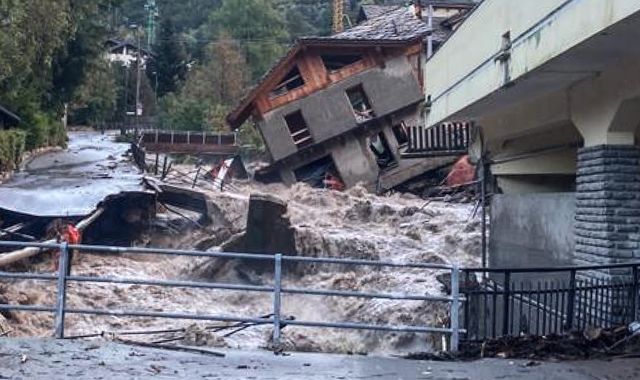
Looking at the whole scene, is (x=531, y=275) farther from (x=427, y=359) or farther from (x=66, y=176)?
(x=66, y=176)

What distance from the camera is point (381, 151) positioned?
38875mm

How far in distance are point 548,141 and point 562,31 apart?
7003mm

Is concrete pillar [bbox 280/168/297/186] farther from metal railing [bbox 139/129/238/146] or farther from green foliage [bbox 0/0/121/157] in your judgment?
green foliage [bbox 0/0/121/157]

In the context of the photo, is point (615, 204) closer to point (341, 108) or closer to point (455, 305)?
point (455, 305)

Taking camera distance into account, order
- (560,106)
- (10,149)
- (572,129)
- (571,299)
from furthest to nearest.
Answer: (10,149) → (572,129) → (560,106) → (571,299)

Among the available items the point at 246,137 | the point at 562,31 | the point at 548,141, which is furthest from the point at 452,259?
the point at 246,137

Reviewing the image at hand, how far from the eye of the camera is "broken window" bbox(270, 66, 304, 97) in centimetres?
3858

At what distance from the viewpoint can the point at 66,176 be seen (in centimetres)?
3062

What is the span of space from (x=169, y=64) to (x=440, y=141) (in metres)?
51.9

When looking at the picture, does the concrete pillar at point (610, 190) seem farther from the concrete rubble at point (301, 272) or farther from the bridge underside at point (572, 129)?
the concrete rubble at point (301, 272)

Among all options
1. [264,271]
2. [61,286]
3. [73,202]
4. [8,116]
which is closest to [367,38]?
[8,116]

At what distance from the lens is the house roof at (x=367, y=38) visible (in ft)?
124

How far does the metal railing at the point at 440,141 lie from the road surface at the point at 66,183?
1075 cm

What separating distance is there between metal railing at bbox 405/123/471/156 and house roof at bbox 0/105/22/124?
15.8m
